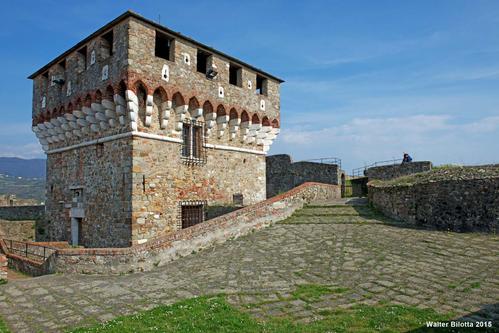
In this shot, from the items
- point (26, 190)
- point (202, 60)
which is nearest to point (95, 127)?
point (202, 60)

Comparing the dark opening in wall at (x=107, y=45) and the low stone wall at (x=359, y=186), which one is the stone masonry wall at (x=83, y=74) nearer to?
the dark opening in wall at (x=107, y=45)

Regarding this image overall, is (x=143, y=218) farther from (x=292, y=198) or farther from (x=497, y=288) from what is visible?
(x=497, y=288)

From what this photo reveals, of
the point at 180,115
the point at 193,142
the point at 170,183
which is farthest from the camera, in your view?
the point at 193,142

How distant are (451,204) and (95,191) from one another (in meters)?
14.0

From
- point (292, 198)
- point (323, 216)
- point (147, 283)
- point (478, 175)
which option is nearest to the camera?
point (147, 283)

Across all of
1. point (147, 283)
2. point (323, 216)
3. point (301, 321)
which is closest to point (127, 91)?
point (147, 283)

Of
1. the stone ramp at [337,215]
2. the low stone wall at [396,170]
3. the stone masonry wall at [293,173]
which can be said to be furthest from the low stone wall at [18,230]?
the low stone wall at [396,170]

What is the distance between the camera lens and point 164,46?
16.8 meters

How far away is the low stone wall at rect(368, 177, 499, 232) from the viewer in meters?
11.0

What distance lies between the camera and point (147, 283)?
27.0 ft

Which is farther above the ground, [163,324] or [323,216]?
[323,216]

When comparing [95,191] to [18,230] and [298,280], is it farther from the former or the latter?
[298,280]

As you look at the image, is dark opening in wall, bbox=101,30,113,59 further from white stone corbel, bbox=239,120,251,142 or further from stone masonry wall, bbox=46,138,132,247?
white stone corbel, bbox=239,120,251,142

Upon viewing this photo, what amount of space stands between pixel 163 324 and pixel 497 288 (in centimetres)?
629
